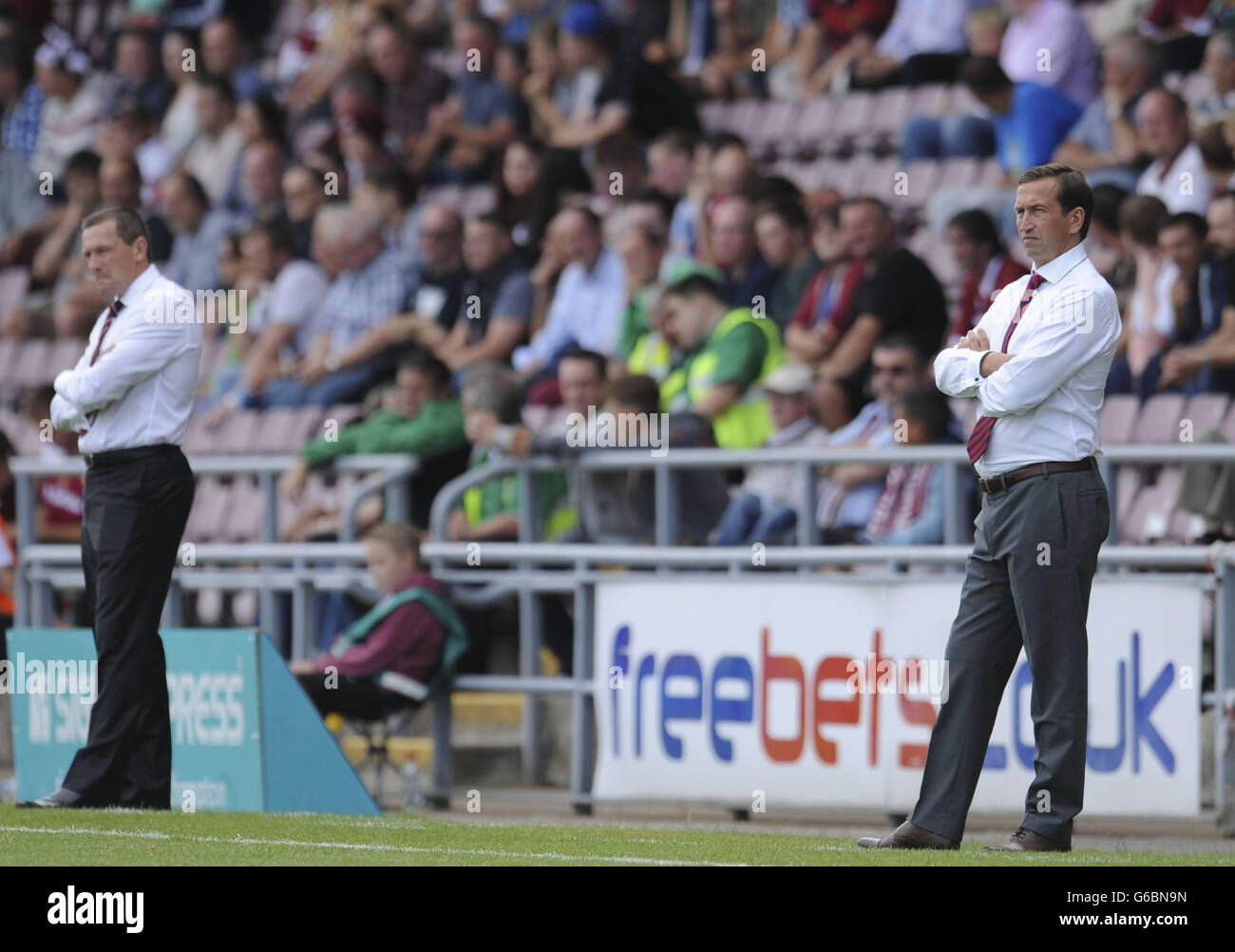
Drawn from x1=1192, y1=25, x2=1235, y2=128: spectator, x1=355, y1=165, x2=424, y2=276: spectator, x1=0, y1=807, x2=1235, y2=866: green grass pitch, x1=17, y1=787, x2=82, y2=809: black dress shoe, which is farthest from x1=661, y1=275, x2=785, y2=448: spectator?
x1=17, y1=787, x2=82, y2=809: black dress shoe

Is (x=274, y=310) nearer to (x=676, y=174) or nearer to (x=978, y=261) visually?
(x=676, y=174)

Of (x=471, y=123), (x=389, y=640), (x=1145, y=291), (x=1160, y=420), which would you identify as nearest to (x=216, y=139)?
(x=471, y=123)

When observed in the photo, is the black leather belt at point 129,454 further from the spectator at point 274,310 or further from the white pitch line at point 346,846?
the spectator at point 274,310

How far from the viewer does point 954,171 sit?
46.6 feet

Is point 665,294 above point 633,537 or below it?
above

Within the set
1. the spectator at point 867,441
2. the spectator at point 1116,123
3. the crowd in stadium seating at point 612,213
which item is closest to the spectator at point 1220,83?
the crowd in stadium seating at point 612,213

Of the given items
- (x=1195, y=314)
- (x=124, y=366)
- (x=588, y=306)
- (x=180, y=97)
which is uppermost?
(x=180, y=97)

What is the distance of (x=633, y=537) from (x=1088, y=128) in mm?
4194

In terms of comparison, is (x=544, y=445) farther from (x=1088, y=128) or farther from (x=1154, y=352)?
(x=1088, y=128)

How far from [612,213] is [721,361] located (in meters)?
3.43

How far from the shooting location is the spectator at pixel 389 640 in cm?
1070

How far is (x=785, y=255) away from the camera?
1337cm

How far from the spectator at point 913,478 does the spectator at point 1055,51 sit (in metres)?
4.04
